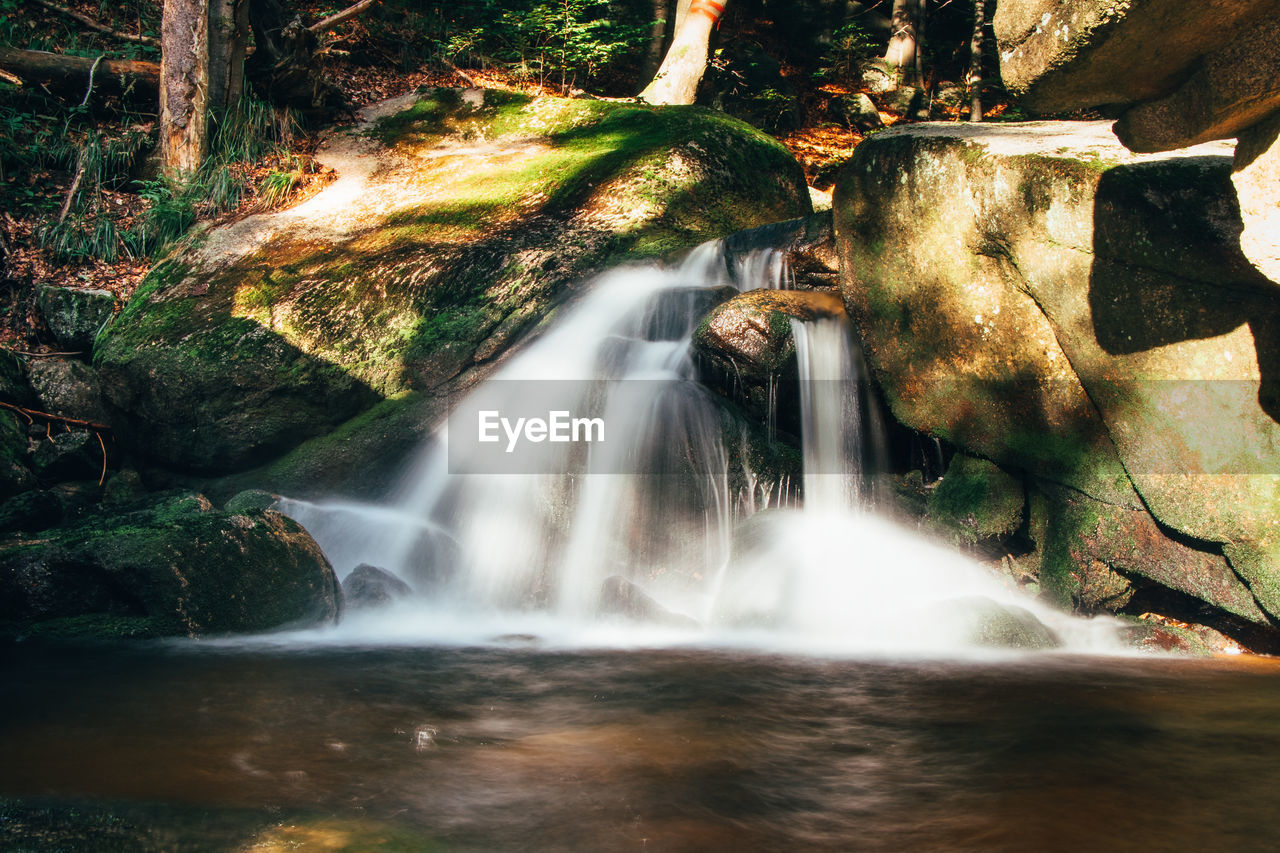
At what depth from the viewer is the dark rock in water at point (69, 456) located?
24.1ft

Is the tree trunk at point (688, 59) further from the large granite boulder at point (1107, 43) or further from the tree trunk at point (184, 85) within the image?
the large granite boulder at point (1107, 43)

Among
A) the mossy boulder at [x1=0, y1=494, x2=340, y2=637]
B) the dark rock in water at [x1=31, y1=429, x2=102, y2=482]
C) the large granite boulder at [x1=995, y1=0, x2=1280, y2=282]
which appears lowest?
the mossy boulder at [x1=0, y1=494, x2=340, y2=637]

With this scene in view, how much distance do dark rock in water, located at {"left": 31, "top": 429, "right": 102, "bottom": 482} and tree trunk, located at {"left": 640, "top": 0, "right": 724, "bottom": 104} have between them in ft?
26.8

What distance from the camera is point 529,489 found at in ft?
20.1

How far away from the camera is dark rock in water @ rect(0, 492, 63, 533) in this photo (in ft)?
19.1

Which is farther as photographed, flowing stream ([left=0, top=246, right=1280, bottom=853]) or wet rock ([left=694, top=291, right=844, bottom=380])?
wet rock ([left=694, top=291, right=844, bottom=380])

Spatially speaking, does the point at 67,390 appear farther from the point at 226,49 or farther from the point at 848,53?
the point at 848,53

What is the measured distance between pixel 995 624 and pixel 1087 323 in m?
1.64

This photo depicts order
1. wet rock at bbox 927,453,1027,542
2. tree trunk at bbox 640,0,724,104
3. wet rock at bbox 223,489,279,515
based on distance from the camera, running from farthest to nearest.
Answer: tree trunk at bbox 640,0,724,104
wet rock at bbox 223,489,279,515
wet rock at bbox 927,453,1027,542

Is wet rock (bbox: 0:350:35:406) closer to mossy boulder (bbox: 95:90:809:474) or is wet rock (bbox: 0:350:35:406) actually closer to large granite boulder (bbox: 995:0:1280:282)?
mossy boulder (bbox: 95:90:809:474)

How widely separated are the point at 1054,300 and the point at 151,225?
28.7 ft

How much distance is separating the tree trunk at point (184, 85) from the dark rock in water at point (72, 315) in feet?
6.50

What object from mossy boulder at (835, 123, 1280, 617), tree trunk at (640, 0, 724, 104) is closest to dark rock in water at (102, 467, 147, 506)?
mossy boulder at (835, 123, 1280, 617)

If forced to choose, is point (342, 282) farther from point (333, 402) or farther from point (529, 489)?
point (529, 489)
